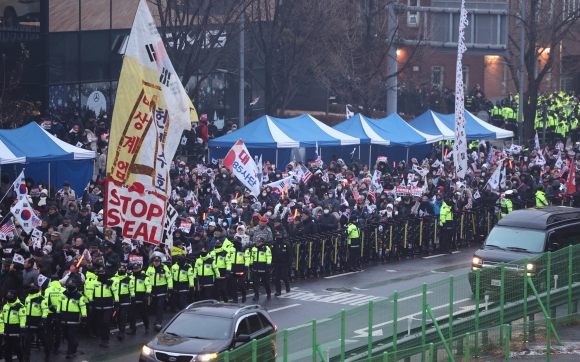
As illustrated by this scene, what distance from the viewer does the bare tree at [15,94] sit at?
106 ft

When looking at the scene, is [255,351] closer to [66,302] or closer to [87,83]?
[66,302]

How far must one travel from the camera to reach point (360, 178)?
33.6 meters

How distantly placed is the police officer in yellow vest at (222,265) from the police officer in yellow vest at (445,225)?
27.7 ft

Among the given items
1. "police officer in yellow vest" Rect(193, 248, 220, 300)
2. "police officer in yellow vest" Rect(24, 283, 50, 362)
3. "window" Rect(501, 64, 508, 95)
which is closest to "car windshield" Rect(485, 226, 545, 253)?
"police officer in yellow vest" Rect(193, 248, 220, 300)

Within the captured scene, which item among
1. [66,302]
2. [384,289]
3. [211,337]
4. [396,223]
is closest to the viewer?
[211,337]

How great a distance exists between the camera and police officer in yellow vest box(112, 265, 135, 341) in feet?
61.1

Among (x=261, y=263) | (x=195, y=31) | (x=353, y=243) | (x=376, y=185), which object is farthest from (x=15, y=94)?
(x=261, y=263)

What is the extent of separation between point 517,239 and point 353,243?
5.25 m

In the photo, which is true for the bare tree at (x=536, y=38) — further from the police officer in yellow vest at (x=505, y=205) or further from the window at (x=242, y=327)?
the window at (x=242, y=327)

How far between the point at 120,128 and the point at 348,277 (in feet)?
34.2

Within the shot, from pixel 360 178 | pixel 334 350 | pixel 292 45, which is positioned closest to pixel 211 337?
pixel 334 350

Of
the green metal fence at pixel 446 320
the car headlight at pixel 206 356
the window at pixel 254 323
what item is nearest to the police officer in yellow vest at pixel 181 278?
the window at pixel 254 323

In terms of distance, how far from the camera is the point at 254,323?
50.8 ft

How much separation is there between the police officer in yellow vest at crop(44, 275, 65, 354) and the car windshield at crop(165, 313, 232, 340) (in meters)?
3.00
